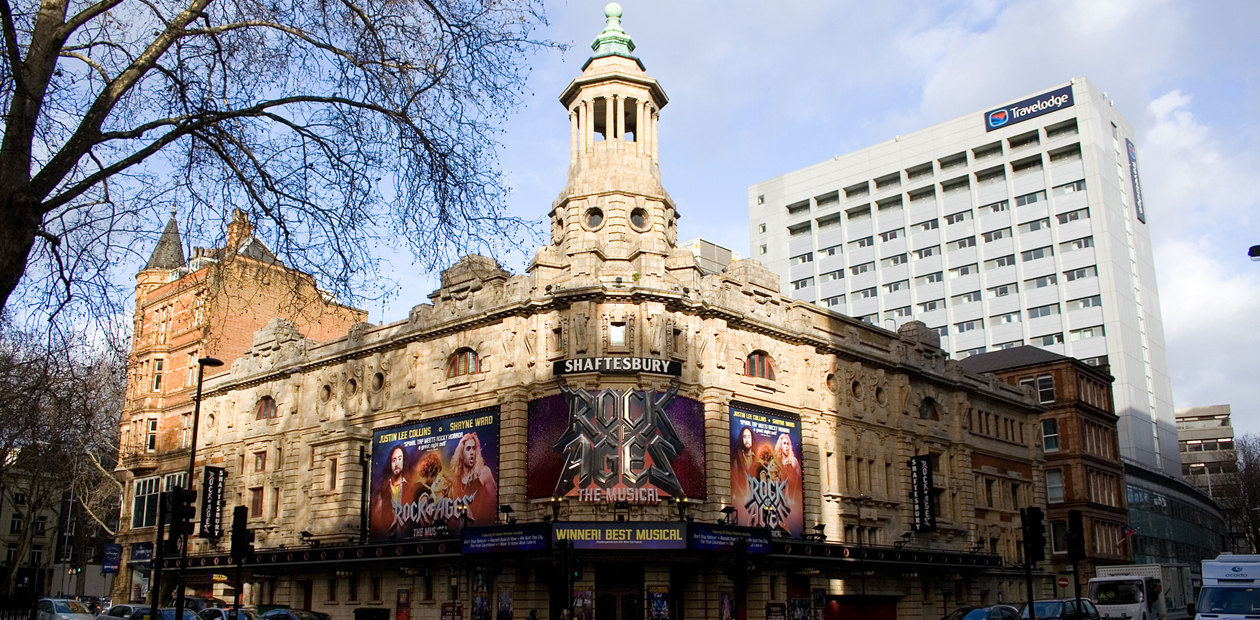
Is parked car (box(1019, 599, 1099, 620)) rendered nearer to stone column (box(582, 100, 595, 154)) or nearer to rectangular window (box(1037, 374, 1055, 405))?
stone column (box(582, 100, 595, 154))

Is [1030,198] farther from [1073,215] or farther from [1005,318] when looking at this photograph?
[1005,318]

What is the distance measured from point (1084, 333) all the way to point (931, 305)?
1534 cm

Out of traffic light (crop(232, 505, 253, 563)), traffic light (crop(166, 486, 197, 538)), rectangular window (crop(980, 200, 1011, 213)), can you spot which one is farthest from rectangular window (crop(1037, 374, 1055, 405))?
traffic light (crop(166, 486, 197, 538))

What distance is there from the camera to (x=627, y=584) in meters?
38.6

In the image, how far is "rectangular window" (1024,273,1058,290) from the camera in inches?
3684

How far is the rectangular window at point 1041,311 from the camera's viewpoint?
92.9 meters

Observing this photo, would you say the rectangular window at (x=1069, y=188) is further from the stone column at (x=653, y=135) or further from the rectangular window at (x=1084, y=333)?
the stone column at (x=653, y=135)

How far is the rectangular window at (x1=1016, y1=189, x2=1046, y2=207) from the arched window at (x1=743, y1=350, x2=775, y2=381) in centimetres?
6174

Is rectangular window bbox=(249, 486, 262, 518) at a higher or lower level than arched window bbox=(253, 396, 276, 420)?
lower

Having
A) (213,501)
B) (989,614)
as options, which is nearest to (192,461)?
(213,501)

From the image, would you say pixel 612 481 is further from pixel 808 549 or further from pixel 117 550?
pixel 117 550

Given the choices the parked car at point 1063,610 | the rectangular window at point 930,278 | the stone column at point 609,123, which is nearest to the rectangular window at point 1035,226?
the rectangular window at point 930,278

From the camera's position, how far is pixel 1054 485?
217 ft

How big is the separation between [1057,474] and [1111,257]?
32004 millimetres
